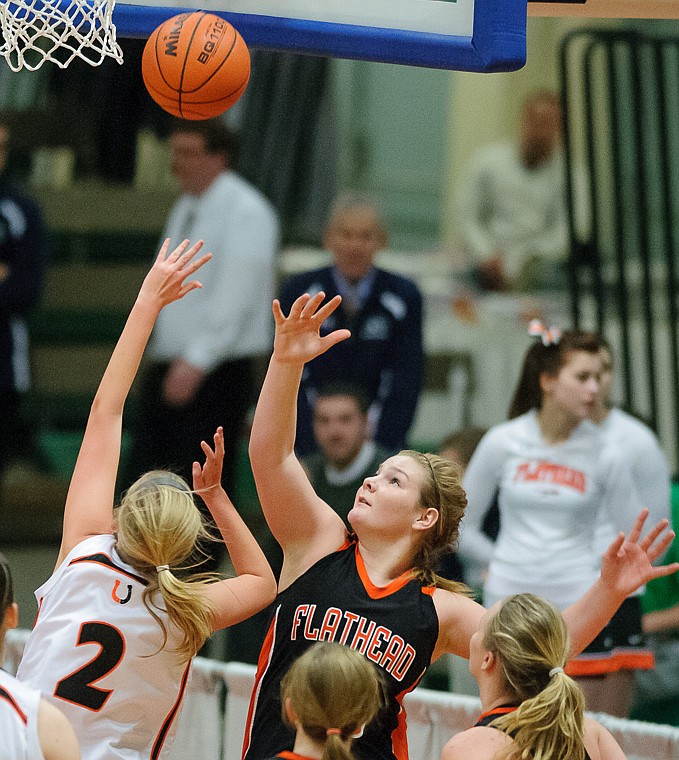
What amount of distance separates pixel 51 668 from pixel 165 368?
4.68 m

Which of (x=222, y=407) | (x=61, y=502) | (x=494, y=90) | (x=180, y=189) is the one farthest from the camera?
(x=494, y=90)

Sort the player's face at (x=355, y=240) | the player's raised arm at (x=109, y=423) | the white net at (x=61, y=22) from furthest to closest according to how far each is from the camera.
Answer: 1. the player's face at (x=355, y=240)
2. the white net at (x=61, y=22)
3. the player's raised arm at (x=109, y=423)

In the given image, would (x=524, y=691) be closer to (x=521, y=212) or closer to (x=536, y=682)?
(x=536, y=682)

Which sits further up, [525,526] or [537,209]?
[537,209]

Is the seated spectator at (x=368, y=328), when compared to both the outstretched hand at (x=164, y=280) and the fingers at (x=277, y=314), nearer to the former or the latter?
the outstretched hand at (x=164, y=280)

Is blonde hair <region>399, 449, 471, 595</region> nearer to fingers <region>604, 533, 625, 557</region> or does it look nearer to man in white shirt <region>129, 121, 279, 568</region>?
fingers <region>604, 533, 625, 557</region>

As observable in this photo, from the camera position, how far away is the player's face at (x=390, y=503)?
3736 millimetres

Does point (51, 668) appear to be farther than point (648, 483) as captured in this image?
No

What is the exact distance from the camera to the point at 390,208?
12.2m

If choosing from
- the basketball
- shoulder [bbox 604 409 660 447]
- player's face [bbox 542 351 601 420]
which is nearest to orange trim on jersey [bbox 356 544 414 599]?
the basketball

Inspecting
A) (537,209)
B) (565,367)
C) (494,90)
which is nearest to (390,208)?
(494,90)

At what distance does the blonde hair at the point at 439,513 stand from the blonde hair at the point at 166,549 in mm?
630

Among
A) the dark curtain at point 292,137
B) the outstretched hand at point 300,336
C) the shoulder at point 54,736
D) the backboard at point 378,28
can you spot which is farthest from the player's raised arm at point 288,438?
the dark curtain at point 292,137

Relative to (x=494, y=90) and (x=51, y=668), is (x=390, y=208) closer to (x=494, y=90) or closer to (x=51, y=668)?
(x=494, y=90)
